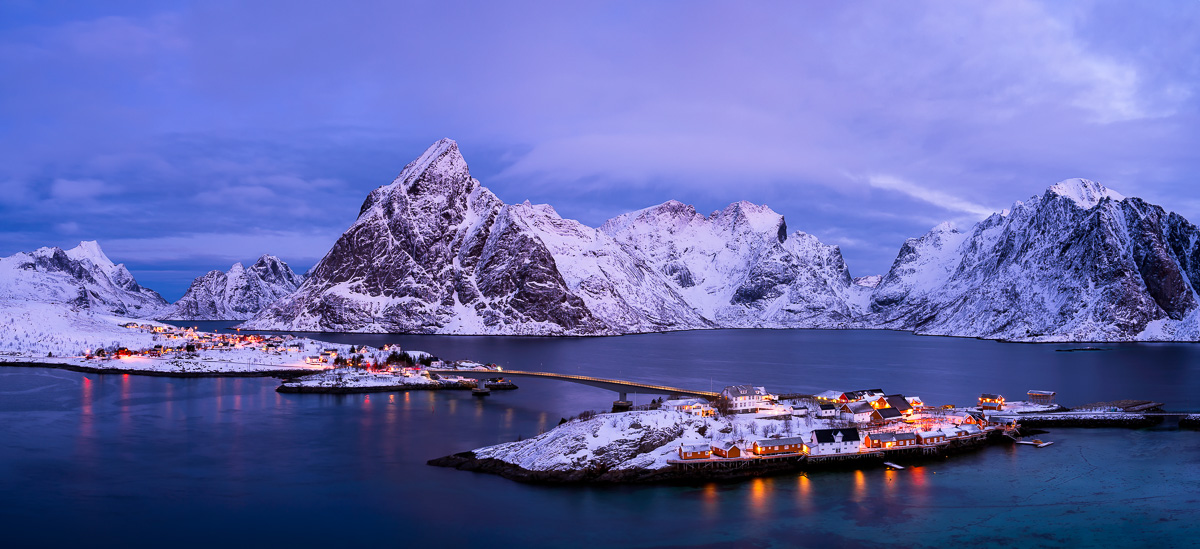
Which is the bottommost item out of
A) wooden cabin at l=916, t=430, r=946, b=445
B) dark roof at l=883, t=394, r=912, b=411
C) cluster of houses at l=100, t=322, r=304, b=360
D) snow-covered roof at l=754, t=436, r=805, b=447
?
wooden cabin at l=916, t=430, r=946, b=445

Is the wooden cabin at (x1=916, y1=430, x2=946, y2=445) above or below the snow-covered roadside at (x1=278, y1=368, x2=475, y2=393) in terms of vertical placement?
below

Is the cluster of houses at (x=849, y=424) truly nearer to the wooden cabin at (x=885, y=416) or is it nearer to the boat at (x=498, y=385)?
the wooden cabin at (x=885, y=416)

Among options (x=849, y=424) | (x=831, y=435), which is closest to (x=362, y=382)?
(x=849, y=424)

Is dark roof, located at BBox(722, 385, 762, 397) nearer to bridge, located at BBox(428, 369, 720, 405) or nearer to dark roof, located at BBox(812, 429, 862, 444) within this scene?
bridge, located at BBox(428, 369, 720, 405)

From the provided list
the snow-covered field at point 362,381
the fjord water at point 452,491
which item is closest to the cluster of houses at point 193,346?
the snow-covered field at point 362,381

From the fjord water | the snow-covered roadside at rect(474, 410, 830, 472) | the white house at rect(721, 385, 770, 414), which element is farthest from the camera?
the white house at rect(721, 385, 770, 414)

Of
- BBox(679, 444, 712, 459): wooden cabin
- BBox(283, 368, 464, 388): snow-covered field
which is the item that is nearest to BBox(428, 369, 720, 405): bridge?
BBox(283, 368, 464, 388): snow-covered field
